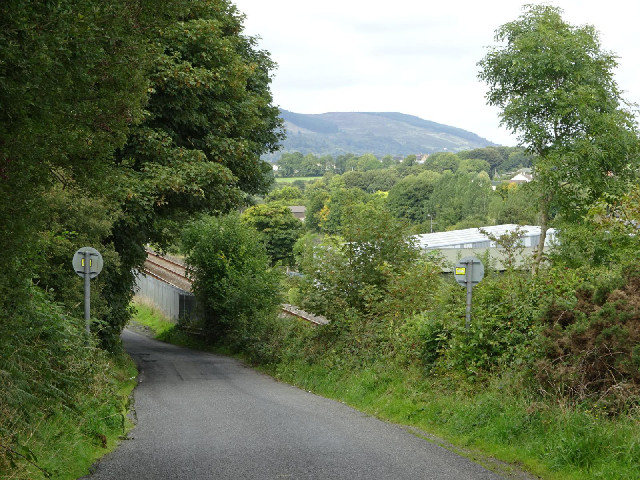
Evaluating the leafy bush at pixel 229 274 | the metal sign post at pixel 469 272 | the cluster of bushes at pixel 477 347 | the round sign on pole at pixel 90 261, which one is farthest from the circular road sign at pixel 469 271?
the leafy bush at pixel 229 274

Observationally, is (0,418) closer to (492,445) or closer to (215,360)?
(492,445)

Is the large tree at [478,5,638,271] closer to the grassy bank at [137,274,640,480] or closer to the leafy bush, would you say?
the leafy bush

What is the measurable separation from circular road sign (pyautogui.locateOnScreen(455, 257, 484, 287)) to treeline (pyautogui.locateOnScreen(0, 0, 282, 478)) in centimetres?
607

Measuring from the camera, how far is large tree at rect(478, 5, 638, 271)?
32.0 metres

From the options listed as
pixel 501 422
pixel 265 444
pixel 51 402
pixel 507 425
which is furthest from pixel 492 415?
pixel 51 402

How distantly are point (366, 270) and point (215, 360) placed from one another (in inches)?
397

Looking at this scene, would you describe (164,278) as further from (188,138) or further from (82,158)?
(82,158)

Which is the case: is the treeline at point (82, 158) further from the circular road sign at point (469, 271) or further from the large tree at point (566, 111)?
the large tree at point (566, 111)

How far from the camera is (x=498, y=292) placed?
1359cm

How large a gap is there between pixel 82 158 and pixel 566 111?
89.8 feet

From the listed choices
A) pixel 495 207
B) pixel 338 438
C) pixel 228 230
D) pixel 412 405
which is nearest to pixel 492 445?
pixel 338 438

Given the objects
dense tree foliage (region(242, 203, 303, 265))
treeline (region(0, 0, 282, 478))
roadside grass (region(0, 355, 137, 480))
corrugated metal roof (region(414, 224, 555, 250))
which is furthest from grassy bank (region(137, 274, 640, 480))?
dense tree foliage (region(242, 203, 303, 265))

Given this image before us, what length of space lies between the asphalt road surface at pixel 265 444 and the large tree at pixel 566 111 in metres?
19.6

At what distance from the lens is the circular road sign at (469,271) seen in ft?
43.6
